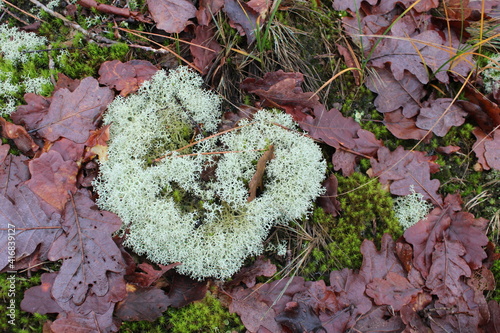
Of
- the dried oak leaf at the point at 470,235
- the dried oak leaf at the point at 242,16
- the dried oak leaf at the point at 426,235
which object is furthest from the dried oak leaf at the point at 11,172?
the dried oak leaf at the point at 470,235

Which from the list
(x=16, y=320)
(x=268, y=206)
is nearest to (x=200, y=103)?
Result: (x=268, y=206)

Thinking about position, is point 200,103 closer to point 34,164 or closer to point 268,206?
point 268,206

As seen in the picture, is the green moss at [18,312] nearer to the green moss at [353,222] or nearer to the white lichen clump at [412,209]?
the green moss at [353,222]

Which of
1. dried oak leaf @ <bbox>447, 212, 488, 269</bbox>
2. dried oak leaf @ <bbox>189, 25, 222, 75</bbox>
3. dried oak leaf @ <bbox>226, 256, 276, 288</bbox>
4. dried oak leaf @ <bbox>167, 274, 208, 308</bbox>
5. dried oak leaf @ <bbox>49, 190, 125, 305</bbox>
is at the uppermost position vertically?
dried oak leaf @ <bbox>189, 25, 222, 75</bbox>

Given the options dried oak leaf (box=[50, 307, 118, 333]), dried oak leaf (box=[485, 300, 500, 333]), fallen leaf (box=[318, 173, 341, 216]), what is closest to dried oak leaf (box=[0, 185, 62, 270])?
dried oak leaf (box=[50, 307, 118, 333])

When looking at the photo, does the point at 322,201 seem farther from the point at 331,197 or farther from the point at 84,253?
the point at 84,253

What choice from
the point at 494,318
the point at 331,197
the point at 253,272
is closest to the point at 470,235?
the point at 494,318

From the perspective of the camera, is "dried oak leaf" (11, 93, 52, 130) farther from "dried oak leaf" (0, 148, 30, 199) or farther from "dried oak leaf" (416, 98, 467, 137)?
"dried oak leaf" (416, 98, 467, 137)
